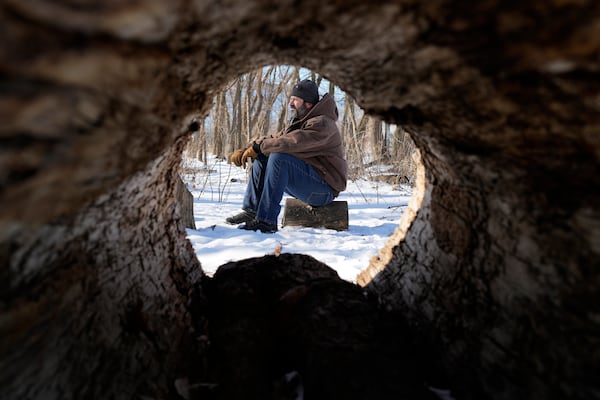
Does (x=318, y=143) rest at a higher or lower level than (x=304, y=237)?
higher

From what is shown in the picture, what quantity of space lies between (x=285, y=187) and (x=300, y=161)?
35 centimetres

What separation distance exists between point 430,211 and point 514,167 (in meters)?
0.42

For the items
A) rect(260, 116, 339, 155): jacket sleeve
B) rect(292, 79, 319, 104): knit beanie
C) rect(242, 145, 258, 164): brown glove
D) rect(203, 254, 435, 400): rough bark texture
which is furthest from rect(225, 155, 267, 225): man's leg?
rect(203, 254, 435, 400): rough bark texture

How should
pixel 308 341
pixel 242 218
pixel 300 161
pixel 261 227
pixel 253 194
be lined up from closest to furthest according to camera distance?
pixel 308 341
pixel 261 227
pixel 300 161
pixel 242 218
pixel 253 194

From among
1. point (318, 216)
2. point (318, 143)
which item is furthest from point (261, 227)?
point (318, 143)

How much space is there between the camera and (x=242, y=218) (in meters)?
4.09

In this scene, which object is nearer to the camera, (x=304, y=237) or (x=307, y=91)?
(x=304, y=237)

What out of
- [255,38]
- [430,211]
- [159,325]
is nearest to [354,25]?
[255,38]

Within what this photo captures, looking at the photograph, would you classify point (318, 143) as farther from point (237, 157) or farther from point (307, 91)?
point (237, 157)

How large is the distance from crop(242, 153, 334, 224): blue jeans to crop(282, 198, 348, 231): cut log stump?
0.08 meters

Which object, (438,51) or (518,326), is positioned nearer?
(438,51)

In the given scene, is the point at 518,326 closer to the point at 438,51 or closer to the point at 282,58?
the point at 438,51

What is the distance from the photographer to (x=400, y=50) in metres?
0.63

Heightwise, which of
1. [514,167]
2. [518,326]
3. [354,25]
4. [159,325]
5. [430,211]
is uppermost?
[354,25]
